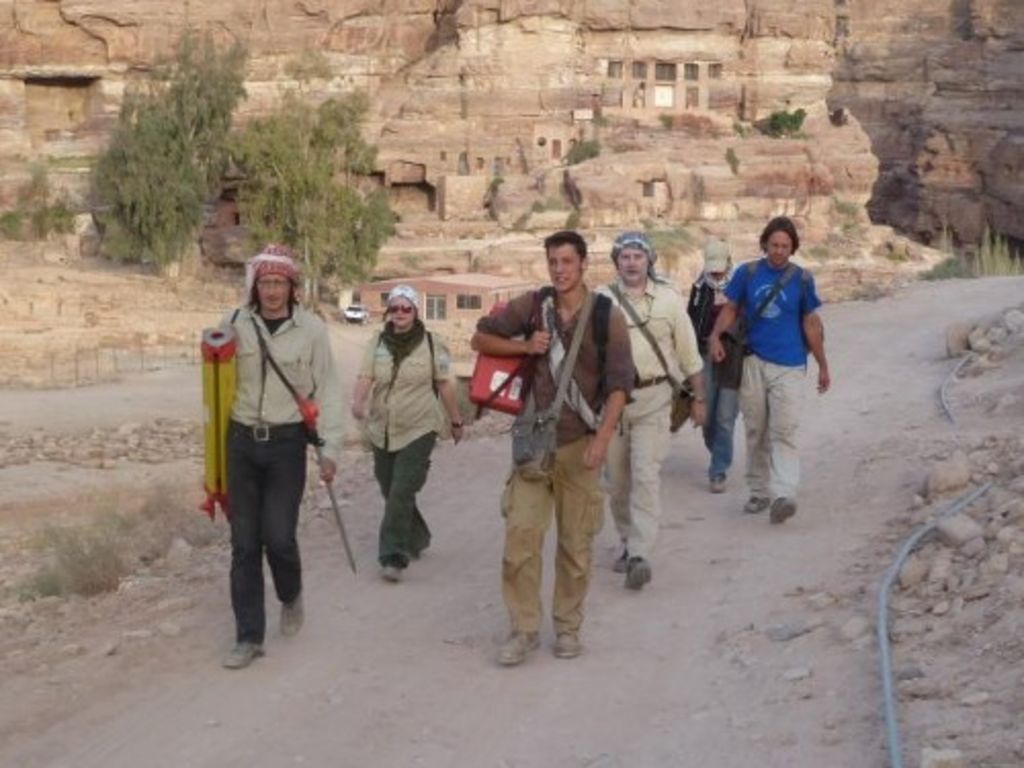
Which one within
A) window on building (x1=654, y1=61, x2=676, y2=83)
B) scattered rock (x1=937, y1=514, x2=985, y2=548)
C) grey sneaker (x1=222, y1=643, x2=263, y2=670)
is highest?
window on building (x1=654, y1=61, x2=676, y2=83)

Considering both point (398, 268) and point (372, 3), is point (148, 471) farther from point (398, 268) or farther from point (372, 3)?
point (372, 3)

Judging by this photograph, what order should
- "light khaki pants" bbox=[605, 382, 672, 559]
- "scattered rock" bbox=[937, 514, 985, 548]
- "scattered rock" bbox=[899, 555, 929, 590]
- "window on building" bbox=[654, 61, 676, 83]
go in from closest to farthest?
1. "scattered rock" bbox=[899, 555, 929, 590]
2. "scattered rock" bbox=[937, 514, 985, 548]
3. "light khaki pants" bbox=[605, 382, 672, 559]
4. "window on building" bbox=[654, 61, 676, 83]

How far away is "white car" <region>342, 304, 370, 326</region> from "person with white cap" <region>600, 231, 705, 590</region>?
2434 cm

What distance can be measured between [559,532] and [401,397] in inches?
81.6

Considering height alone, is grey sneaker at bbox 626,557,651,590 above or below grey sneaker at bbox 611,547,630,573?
above

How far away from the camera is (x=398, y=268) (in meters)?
36.3

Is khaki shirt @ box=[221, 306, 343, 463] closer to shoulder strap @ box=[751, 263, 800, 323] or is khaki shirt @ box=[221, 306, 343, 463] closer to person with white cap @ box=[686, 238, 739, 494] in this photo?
shoulder strap @ box=[751, 263, 800, 323]

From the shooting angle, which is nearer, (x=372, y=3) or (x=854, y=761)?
(x=854, y=761)

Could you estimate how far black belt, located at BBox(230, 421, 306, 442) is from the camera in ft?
22.7

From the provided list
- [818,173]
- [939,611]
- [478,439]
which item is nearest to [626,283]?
[939,611]

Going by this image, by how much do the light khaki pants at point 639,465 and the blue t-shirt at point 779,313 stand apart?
960 millimetres

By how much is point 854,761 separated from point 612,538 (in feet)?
13.0

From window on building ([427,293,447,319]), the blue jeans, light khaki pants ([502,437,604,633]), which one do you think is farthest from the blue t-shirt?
window on building ([427,293,447,319])

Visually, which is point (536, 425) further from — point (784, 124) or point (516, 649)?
point (784, 124)
